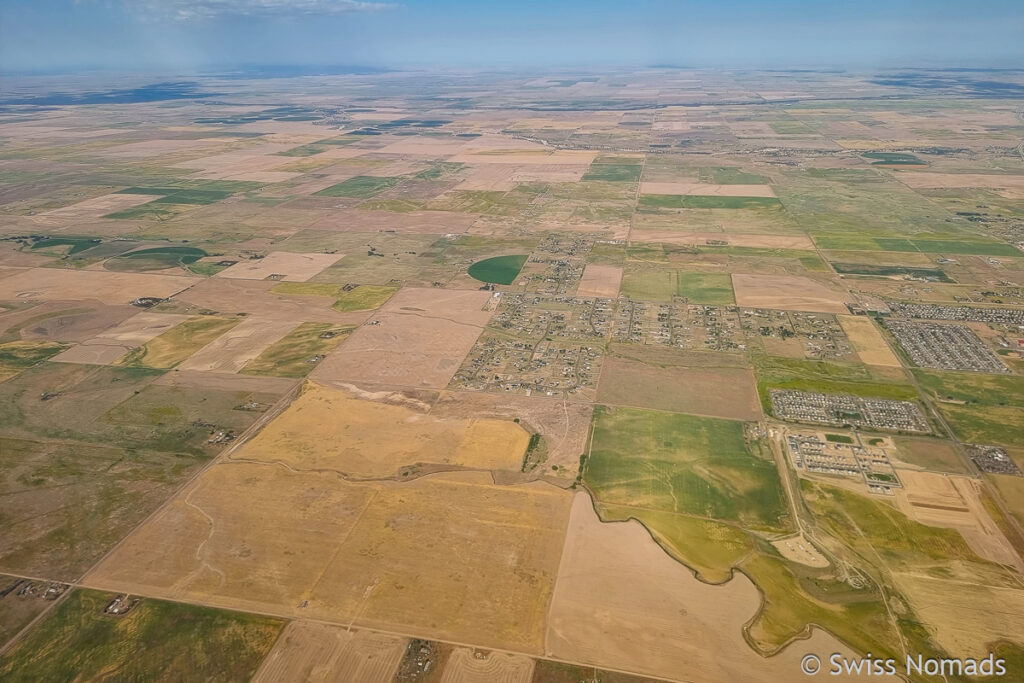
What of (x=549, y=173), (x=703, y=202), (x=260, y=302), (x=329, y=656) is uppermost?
(x=549, y=173)

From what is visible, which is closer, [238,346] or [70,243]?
[238,346]

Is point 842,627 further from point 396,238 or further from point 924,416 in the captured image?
point 396,238

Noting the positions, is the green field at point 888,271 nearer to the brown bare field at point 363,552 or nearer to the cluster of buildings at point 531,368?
the cluster of buildings at point 531,368

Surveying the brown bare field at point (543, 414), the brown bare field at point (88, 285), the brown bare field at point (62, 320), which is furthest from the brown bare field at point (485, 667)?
the brown bare field at point (88, 285)

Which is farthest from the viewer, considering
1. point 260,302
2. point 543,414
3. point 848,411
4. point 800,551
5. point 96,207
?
point 96,207

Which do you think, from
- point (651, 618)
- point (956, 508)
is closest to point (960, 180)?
point (956, 508)

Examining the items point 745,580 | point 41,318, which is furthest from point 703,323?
point 41,318

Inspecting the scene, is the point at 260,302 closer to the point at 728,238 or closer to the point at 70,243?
the point at 70,243
